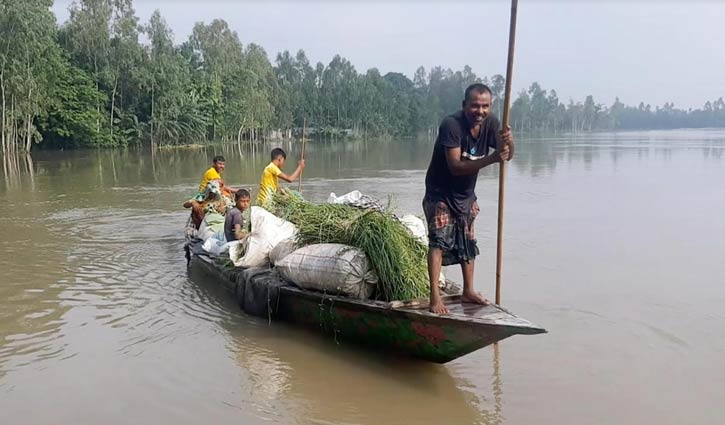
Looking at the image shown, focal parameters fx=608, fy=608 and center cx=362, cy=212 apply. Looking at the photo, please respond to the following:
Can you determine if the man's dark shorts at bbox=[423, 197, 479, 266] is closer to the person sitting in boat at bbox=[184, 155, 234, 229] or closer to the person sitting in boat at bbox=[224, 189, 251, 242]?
the person sitting in boat at bbox=[224, 189, 251, 242]

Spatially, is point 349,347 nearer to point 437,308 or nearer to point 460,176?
point 437,308

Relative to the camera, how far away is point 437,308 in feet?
13.5

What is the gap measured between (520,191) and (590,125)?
130947 millimetres

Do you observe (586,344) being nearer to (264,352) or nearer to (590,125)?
(264,352)

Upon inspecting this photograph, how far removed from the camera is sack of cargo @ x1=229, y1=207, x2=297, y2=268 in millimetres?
5895

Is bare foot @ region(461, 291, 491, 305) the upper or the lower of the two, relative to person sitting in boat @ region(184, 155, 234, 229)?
lower

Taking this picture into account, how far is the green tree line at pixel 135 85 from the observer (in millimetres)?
29764

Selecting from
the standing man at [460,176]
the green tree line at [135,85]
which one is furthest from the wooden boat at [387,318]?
Answer: the green tree line at [135,85]

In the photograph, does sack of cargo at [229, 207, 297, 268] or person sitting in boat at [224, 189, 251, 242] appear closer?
sack of cargo at [229, 207, 297, 268]

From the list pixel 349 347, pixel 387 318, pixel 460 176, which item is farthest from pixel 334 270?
pixel 460 176

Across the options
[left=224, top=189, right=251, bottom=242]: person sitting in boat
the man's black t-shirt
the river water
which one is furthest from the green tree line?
the man's black t-shirt

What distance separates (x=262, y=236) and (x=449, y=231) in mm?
2247

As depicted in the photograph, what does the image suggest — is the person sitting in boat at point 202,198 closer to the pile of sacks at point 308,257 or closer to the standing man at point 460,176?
the pile of sacks at point 308,257

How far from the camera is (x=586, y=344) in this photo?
5301 millimetres
